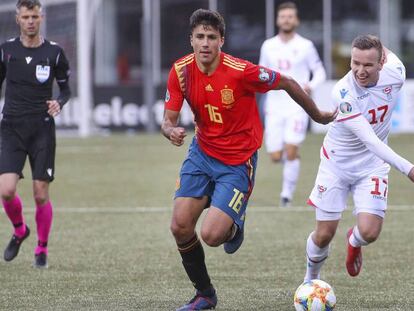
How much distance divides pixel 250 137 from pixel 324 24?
940 inches

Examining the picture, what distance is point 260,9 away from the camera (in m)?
31.1

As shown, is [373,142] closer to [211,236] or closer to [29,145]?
[211,236]

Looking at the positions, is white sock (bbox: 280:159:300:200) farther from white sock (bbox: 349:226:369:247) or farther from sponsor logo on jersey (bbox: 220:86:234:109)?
sponsor logo on jersey (bbox: 220:86:234:109)

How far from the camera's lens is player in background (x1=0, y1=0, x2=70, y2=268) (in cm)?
902

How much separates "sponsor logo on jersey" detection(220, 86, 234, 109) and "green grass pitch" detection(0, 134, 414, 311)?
134 cm

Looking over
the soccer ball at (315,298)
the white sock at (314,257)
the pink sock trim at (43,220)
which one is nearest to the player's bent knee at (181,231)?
the soccer ball at (315,298)

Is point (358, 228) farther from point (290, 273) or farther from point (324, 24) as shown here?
point (324, 24)

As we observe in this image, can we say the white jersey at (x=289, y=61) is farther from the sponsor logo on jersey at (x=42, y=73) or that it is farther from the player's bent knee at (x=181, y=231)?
the player's bent knee at (x=181, y=231)

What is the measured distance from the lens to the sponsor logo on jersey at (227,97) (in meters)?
7.09

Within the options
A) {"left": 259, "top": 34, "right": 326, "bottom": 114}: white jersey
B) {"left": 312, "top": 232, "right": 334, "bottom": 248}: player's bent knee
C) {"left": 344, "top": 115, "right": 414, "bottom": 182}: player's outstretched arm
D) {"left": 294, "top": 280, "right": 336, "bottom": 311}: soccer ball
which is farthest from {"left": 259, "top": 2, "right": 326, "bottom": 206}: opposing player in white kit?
{"left": 294, "top": 280, "right": 336, "bottom": 311}: soccer ball

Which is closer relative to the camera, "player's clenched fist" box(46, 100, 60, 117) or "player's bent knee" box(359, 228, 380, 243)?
"player's bent knee" box(359, 228, 380, 243)

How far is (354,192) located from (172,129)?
5.28 ft

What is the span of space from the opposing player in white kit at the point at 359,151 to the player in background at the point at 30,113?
2485mm

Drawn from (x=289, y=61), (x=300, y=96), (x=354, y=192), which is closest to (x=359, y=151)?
(x=354, y=192)
